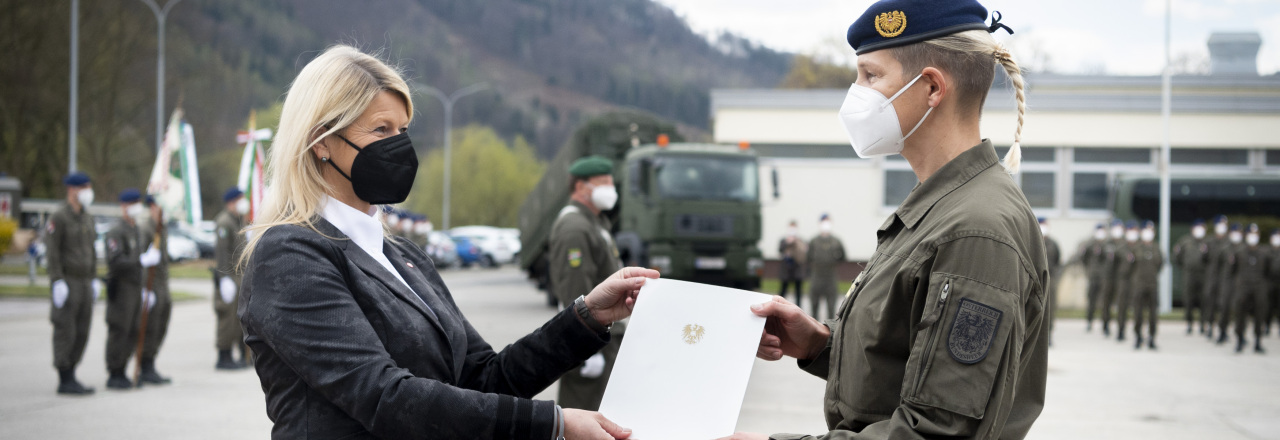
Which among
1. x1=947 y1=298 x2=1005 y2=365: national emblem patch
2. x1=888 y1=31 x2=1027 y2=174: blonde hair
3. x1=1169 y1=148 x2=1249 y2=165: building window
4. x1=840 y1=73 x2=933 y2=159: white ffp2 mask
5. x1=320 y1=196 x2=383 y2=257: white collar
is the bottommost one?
x1=947 y1=298 x2=1005 y2=365: national emblem patch

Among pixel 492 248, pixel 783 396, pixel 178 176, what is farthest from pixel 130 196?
pixel 492 248

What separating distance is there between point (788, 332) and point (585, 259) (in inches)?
137

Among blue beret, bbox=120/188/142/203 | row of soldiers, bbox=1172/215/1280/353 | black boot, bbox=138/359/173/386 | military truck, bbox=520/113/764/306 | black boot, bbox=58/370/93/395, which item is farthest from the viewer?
military truck, bbox=520/113/764/306

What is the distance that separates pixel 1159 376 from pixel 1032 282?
10.0 m

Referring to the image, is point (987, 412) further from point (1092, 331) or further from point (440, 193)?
point (440, 193)

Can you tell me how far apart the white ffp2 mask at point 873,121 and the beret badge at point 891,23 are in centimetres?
11

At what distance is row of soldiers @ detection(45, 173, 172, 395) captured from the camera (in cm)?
807

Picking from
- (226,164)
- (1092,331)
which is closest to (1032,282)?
(1092,331)

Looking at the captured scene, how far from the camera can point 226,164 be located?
51562mm

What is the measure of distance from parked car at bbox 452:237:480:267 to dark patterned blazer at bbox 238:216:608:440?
1349 inches

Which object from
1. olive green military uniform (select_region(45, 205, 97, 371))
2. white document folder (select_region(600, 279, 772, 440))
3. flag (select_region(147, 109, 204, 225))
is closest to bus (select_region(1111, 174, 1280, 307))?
flag (select_region(147, 109, 204, 225))

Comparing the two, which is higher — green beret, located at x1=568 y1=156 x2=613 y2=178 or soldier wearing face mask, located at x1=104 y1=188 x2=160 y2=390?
green beret, located at x1=568 y1=156 x2=613 y2=178

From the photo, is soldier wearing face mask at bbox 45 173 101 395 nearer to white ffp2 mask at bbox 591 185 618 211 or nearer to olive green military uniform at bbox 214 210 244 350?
olive green military uniform at bbox 214 210 244 350

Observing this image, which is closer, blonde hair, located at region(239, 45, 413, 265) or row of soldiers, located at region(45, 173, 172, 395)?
blonde hair, located at region(239, 45, 413, 265)
